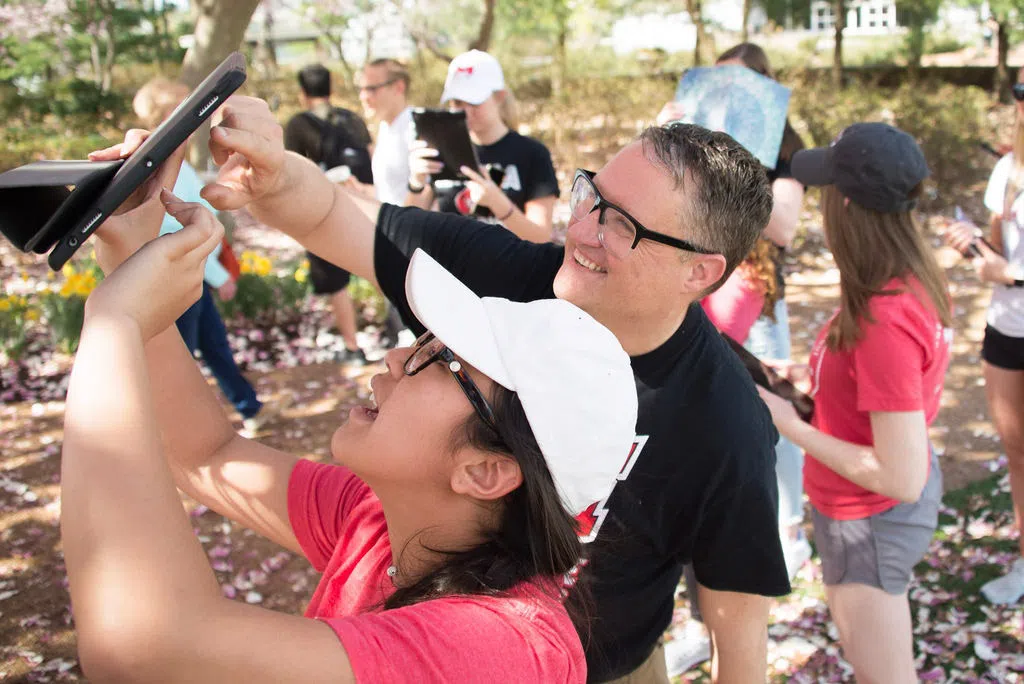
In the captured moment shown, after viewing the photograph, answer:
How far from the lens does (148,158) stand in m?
1.27

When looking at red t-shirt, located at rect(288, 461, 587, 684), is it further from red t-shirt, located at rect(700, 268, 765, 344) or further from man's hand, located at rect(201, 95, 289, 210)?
red t-shirt, located at rect(700, 268, 765, 344)

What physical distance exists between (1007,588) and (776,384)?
2.09 metres

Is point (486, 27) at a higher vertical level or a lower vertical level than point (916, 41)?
higher

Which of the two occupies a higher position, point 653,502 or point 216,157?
point 216,157

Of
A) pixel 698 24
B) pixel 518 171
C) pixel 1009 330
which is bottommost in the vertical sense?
pixel 1009 330

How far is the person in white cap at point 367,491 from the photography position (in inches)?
37.7

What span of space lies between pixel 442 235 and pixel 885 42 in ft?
92.1

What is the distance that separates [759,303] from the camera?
3686 millimetres

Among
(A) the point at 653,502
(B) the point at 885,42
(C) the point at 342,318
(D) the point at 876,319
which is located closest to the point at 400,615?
(A) the point at 653,502

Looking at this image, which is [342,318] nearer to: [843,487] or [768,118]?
[768,118]

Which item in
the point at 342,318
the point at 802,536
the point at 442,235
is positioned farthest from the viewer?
the point at 342,318

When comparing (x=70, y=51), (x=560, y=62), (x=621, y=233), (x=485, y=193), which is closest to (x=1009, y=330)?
(x=485, y=193)

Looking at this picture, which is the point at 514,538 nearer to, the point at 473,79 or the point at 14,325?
the point at 473,79

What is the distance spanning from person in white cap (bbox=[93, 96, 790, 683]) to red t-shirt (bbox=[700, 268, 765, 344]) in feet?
5.15
